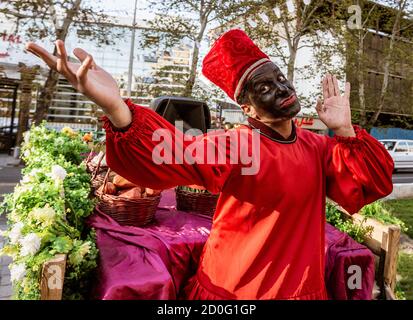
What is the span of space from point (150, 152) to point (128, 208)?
4.00ft

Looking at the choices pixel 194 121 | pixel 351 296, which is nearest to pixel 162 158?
pixel 351 296

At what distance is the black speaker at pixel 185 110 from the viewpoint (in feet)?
14.2

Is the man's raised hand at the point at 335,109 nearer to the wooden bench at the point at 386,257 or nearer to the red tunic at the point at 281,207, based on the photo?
the red tunic at the point at 281,207

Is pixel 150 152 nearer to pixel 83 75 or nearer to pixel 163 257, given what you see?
pixel 83 75

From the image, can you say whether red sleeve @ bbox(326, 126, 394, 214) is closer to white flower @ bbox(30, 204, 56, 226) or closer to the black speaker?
white flower @ bbox(30, 204, 56, 226)

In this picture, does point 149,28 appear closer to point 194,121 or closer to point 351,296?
point 194,121

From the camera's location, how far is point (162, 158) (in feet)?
3.67

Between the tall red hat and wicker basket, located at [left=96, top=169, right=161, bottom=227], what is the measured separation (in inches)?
39.1

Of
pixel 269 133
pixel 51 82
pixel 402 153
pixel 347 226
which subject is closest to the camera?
pixel 269 133

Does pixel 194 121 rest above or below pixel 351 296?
above

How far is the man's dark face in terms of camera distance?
144cm

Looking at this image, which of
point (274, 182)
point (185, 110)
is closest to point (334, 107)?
point (274, 182)

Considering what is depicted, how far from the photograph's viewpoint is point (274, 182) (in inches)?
51.9
